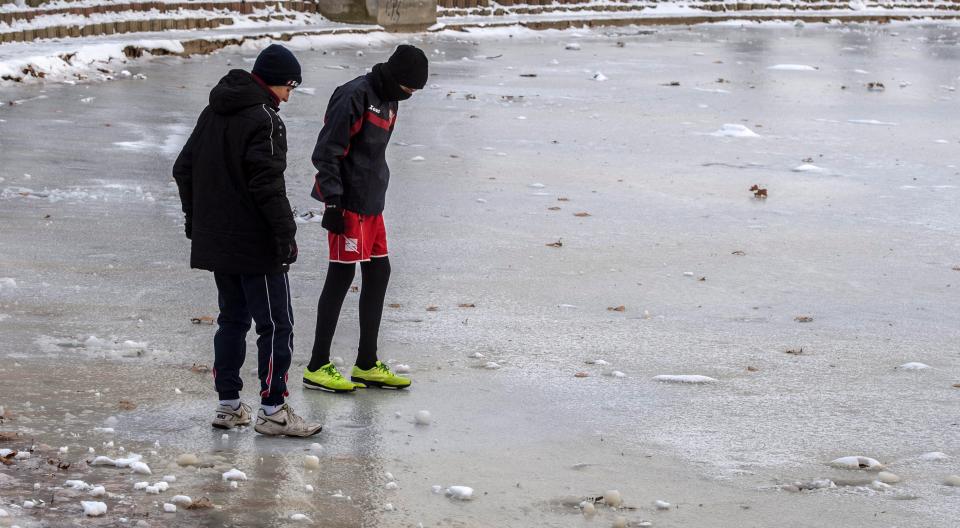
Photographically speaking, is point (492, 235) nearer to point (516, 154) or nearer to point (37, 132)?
point (516, 154)

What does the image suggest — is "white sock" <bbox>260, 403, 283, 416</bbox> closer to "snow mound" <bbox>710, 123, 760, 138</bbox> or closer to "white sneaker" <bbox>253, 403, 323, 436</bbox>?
"white sneaker" <bbox>253, 403, 323, 436</bbox>

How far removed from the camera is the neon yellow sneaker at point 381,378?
20.5ft

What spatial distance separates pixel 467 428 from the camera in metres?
5.76

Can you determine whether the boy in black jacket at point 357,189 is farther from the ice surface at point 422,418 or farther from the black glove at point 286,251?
the black glove at point 286,251

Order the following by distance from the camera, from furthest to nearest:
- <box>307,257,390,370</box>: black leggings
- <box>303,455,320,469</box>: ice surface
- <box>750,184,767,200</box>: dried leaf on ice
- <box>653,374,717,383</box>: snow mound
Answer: <box>750,184,767,200</box>: dried leaf on ice → <box>653,374,717,383</box>: snow mound → <box>307,257,390,370</box>: black leggings → <box>303,455,320,469</box>: ice surface

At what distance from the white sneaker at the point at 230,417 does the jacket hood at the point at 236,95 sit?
122 centimetres

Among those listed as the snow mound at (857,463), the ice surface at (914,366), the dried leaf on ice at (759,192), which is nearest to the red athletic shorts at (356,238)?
the snow mound at (857,463)

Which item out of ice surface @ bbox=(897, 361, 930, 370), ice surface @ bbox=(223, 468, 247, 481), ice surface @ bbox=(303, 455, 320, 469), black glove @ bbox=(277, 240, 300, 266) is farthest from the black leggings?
ice surface @ bbox=(897, 361, 930, 370)

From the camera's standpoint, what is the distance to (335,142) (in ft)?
19.8

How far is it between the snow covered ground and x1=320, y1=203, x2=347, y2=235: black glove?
766 millimetres

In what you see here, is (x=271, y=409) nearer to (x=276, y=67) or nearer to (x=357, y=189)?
(x=357, y=189)

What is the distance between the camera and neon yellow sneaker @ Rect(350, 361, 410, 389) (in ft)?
20.5

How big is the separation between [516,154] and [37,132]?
4.60 metres

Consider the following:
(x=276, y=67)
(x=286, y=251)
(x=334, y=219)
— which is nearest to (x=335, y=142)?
(x=334, y=219)
